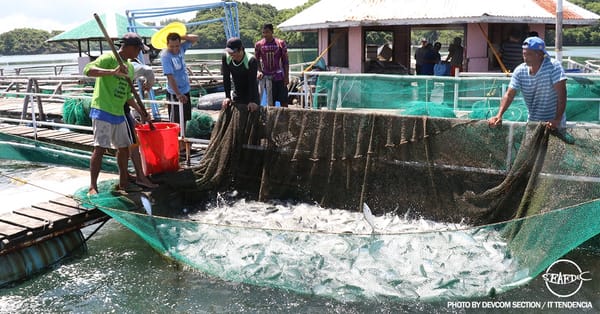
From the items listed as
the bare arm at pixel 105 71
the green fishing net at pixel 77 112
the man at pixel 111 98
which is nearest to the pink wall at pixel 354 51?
the green fishing net at pixel 77 112

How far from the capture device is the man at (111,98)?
6352 millimetres

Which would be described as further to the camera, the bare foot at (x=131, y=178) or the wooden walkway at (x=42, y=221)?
the bare foot at (x=131, y=178)

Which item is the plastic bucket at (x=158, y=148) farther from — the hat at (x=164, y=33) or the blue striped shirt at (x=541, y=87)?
the blue striped shirt at (x=541, y=87)

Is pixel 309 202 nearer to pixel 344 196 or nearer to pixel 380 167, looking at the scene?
pixel 344 196

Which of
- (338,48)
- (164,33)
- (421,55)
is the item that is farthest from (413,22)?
(164,33)

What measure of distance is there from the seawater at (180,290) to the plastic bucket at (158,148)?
92cm

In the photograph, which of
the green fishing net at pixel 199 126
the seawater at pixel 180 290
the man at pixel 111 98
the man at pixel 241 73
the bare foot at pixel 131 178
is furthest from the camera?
the green fishing net at pixel 199 126

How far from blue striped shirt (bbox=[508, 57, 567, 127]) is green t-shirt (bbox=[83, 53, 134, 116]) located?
4.67 m

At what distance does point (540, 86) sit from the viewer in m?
6.16

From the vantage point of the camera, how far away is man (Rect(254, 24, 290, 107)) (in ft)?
29.7

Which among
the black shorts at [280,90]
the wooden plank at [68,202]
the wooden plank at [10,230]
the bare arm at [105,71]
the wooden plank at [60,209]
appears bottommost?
the wooden plank at [10,230]

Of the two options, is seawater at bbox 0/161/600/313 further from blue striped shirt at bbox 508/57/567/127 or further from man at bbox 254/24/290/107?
man at bbox 254/24/290/107

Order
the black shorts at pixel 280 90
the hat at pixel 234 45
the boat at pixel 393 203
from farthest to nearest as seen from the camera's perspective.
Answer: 1. the black shorts at pixel 280 90
2. the hat at pixel 234 45
3. the boat at pixel 393 203

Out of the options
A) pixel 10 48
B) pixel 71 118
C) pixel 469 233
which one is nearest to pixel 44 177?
pixel 71 118
